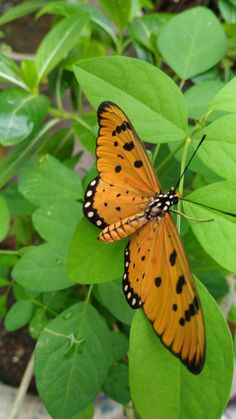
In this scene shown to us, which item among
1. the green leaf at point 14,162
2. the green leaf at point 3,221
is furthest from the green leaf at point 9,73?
the green leaf at point 3,221

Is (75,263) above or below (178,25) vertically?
below

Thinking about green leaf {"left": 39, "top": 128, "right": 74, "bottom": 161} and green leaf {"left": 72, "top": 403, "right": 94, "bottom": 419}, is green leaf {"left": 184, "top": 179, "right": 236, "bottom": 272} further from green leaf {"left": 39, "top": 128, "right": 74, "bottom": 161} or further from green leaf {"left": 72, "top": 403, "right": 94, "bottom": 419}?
green leaf {"left": 39, "top": 128, "right": 74, "bottom": 161}

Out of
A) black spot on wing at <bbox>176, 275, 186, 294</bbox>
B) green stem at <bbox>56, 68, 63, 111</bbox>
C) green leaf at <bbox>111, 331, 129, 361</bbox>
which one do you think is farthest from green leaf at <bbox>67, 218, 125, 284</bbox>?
green stem at <bbox>56, 68, 63, 111</bbox>

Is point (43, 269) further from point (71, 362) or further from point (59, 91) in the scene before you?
point (59, 91)

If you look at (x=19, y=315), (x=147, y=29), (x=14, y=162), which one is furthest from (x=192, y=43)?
(x=19, y=315)

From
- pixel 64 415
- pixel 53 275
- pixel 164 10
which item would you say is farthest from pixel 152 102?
pixel 164 10

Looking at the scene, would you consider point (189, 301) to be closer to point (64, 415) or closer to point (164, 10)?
point (64, 415)

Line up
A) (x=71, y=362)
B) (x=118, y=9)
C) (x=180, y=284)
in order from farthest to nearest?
(x=118, y=9) < (x=71, y=362) < (x=180, y=284)
